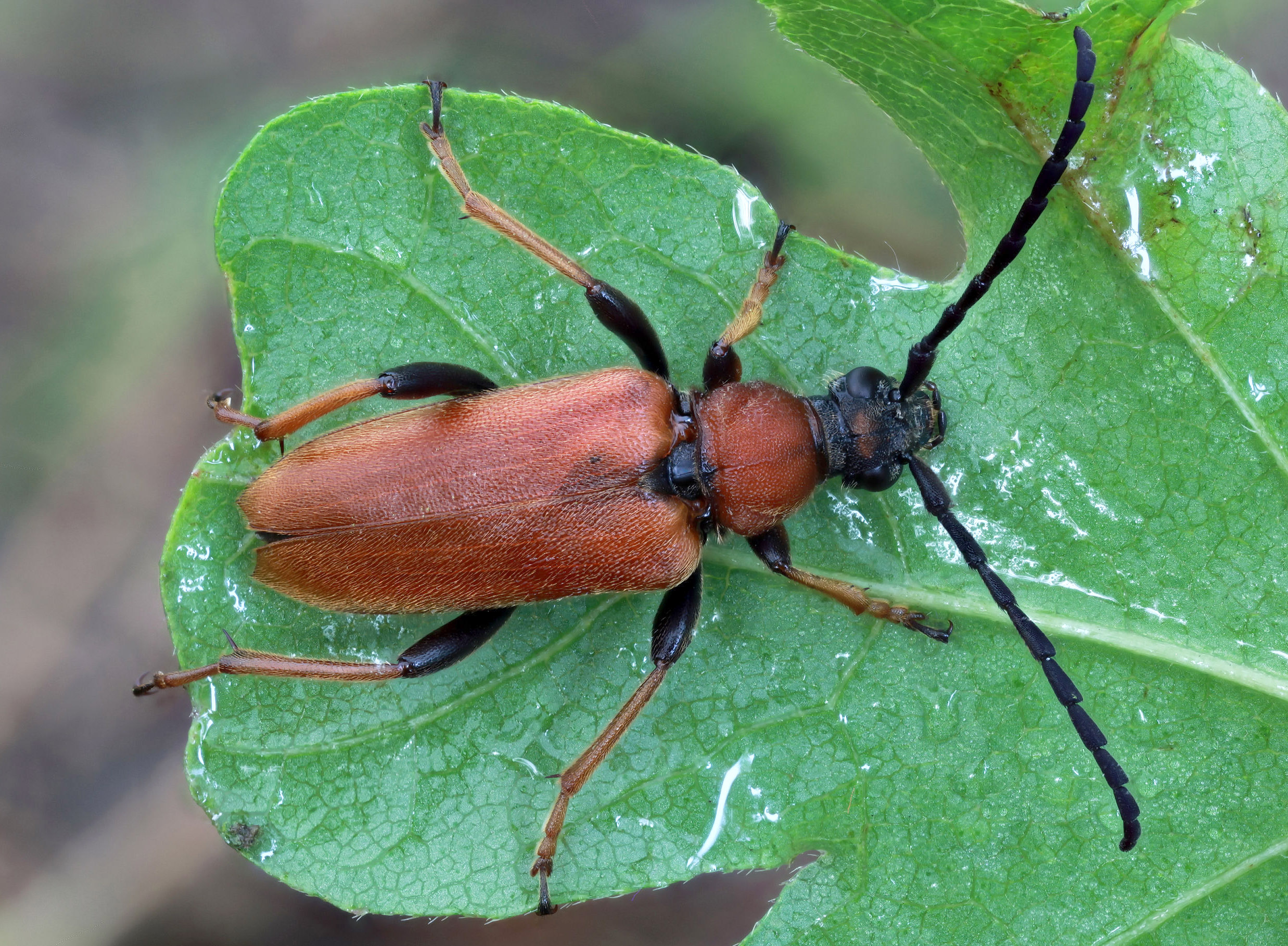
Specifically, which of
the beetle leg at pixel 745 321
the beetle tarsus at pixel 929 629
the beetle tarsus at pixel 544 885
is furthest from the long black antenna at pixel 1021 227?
the beetle tarsus at pixel 544 885

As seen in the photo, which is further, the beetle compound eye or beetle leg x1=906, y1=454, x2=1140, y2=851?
the beetle compound eye

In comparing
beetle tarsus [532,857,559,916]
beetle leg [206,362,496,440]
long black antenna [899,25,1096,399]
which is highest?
long black antenna [899,25,1096,399]

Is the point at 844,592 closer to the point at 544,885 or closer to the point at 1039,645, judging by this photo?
the point at 1039,645

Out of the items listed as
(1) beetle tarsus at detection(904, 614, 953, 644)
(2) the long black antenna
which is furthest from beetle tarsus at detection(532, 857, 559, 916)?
(2) the long black antenna

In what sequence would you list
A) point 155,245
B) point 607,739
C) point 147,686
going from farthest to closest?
point 155,245, point 147,686, point 607,739

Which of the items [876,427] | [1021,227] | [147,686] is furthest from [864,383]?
[147,686]

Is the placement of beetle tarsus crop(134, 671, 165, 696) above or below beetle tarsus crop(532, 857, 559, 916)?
below

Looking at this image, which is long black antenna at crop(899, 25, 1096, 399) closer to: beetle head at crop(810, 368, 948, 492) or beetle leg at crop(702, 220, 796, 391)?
beetle head at crop(810, 368, 948, 492)

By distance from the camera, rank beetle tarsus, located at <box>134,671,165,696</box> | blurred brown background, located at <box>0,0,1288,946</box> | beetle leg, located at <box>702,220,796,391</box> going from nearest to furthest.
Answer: beetle leg, located at <box>702,220,796,391</box> → beetle tarsus, located at <box>134,671,165,696</box> → blurred brown background, located at <box>0,0,1288,946</box>
